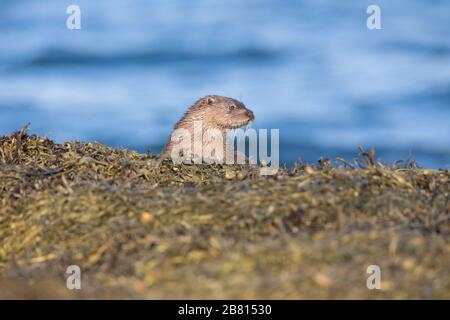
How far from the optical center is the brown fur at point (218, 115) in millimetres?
13844

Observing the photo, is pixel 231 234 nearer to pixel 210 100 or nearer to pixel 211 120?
pixel 211 120

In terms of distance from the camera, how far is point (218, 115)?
1394cm

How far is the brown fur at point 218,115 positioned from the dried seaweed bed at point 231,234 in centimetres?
591

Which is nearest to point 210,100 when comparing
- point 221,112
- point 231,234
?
point 221,112

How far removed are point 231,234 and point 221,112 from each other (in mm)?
8267

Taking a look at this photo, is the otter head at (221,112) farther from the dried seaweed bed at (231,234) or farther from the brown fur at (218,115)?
the dried seaweed bed at (231,234)

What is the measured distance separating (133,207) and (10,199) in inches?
52.0

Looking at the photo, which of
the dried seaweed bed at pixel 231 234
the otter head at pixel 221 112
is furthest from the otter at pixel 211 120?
the dried seaweed bed at pixel 231 234

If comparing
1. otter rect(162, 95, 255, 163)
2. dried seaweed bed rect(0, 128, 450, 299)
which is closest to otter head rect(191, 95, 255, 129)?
otter rect(162, 95, 255, 163)

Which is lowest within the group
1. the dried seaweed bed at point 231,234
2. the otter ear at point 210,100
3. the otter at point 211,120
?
the dried seaweed bed at point 231,234

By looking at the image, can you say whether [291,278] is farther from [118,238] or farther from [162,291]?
[118,238]

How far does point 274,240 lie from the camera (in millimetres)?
5469

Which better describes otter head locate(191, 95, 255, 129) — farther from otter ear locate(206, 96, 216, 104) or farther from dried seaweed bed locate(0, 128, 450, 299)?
dried seaweed bed locate(0, 128, 450, 299)

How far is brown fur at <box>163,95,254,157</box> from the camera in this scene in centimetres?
1384
